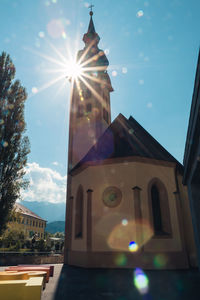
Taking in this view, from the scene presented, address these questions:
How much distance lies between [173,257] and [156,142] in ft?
32.6

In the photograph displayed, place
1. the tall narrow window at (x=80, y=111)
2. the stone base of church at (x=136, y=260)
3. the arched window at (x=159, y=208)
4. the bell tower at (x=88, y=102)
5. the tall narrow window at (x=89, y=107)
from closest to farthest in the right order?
the stone base of church at (x=136, y=260), the arched window at (x=159, y=208), the bell tower at (x=88, y=102), the tall narrow window at (x=89, y=107), the tall narrow window at (x=80, y=111)

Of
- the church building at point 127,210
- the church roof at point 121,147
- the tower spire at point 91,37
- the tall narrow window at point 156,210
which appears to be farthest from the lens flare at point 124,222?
the tower spire at point 91,37

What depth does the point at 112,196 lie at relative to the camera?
44.5ft

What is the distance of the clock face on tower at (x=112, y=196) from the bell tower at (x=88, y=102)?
6.63 metres

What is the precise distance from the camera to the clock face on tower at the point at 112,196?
1328cm

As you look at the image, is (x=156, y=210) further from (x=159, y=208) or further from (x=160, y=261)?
(x=160, y=261)

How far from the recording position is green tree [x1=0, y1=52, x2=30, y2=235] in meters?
15.3

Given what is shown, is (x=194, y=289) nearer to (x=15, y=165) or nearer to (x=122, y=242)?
(x=122, y=242)

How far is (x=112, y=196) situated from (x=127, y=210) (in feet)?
4.48

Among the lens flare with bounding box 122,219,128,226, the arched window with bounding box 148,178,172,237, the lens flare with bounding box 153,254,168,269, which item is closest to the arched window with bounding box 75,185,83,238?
the lens flare with bounding box 122,219,128,226

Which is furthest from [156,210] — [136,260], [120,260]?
[120,260]

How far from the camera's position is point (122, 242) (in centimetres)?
1225

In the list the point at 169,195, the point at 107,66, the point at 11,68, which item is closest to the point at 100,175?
the point at 169,195

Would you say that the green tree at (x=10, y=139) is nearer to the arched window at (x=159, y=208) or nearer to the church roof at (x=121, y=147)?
the church roof at (x=121, y=147)
